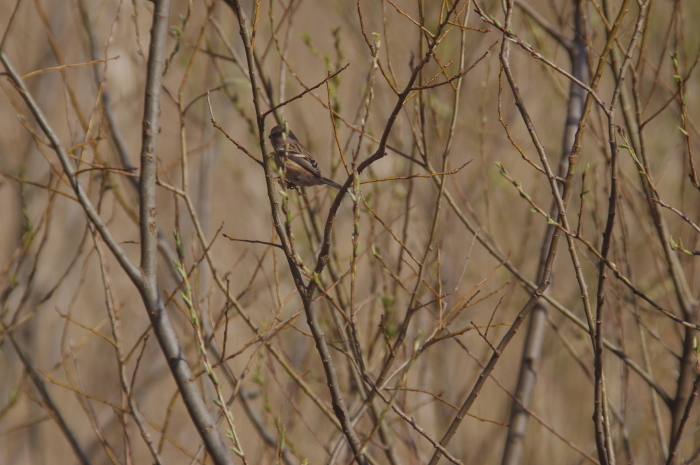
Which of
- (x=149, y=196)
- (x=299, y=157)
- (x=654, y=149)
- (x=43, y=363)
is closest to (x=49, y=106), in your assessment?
(x=43, y=363)

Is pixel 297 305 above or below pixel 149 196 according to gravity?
above

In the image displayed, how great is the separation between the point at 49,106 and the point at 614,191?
Result: 19.9 ft

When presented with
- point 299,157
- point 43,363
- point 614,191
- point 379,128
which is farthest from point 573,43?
point 43,363

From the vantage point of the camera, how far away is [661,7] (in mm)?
8148

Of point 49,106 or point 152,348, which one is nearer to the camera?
point 49,106

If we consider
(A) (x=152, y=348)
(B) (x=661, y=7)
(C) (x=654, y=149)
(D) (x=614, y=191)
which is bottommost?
(D) (x=614, y=191)

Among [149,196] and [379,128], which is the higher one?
[379,128]

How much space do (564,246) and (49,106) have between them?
5.93 m

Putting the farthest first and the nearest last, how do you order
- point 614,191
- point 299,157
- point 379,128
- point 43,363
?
point 43,363
point 379,128
point 299,157
point 614,191

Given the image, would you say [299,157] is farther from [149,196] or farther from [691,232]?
[691,232]

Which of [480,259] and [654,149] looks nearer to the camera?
[654,149]

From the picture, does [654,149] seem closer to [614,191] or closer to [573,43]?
[573,43]

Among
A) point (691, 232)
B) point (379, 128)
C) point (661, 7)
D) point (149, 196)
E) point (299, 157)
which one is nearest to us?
point (149, 196)

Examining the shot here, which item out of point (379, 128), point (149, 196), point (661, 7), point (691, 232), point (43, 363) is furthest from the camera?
point (661, 7)
